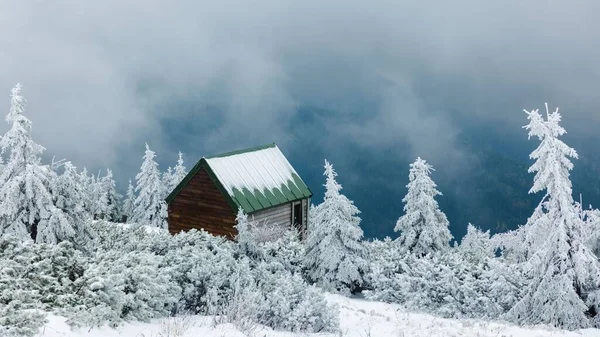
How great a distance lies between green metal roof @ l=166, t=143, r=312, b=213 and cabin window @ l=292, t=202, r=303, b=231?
576 millimetres

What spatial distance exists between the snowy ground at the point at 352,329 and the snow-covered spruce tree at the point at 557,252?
3.66 feet

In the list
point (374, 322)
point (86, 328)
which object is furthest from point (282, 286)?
point (86, 328)

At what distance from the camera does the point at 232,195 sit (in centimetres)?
2759

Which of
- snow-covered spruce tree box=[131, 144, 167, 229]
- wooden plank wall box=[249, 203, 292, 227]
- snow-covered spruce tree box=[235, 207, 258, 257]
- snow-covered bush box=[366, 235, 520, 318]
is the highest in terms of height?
snow-covered spruce tree box=[131, 144, 167, 229]

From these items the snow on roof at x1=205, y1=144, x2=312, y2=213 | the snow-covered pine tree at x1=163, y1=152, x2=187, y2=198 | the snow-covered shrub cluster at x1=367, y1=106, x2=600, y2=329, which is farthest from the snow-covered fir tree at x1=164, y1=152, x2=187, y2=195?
the snow-covered shrub cluster at x1=367, y1=106, x2=600, y2=329

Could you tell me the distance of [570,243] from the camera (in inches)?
649

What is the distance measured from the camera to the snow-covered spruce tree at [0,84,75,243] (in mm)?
14695

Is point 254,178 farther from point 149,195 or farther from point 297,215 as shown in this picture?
point 149,195

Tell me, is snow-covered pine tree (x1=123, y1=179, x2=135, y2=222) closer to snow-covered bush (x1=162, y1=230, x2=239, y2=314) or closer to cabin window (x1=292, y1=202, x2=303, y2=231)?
cabin window (x1=292, y1=202, x2=303, y2=231)

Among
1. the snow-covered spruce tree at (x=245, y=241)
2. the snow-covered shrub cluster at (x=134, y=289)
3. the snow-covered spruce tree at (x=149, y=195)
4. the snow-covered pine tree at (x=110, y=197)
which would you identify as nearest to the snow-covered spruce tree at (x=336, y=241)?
the snow-covered spruce tree at (x=245, y=241)

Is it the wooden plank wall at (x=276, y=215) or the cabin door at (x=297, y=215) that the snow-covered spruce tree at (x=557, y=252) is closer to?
the wooden plank wall at (x=276, y=215)

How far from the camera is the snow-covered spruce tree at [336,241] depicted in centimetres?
1981

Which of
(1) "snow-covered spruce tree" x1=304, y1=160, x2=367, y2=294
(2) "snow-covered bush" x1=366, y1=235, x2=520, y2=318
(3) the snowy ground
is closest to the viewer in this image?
(3) the snowy ground

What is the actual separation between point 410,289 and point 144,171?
36.8 metres
